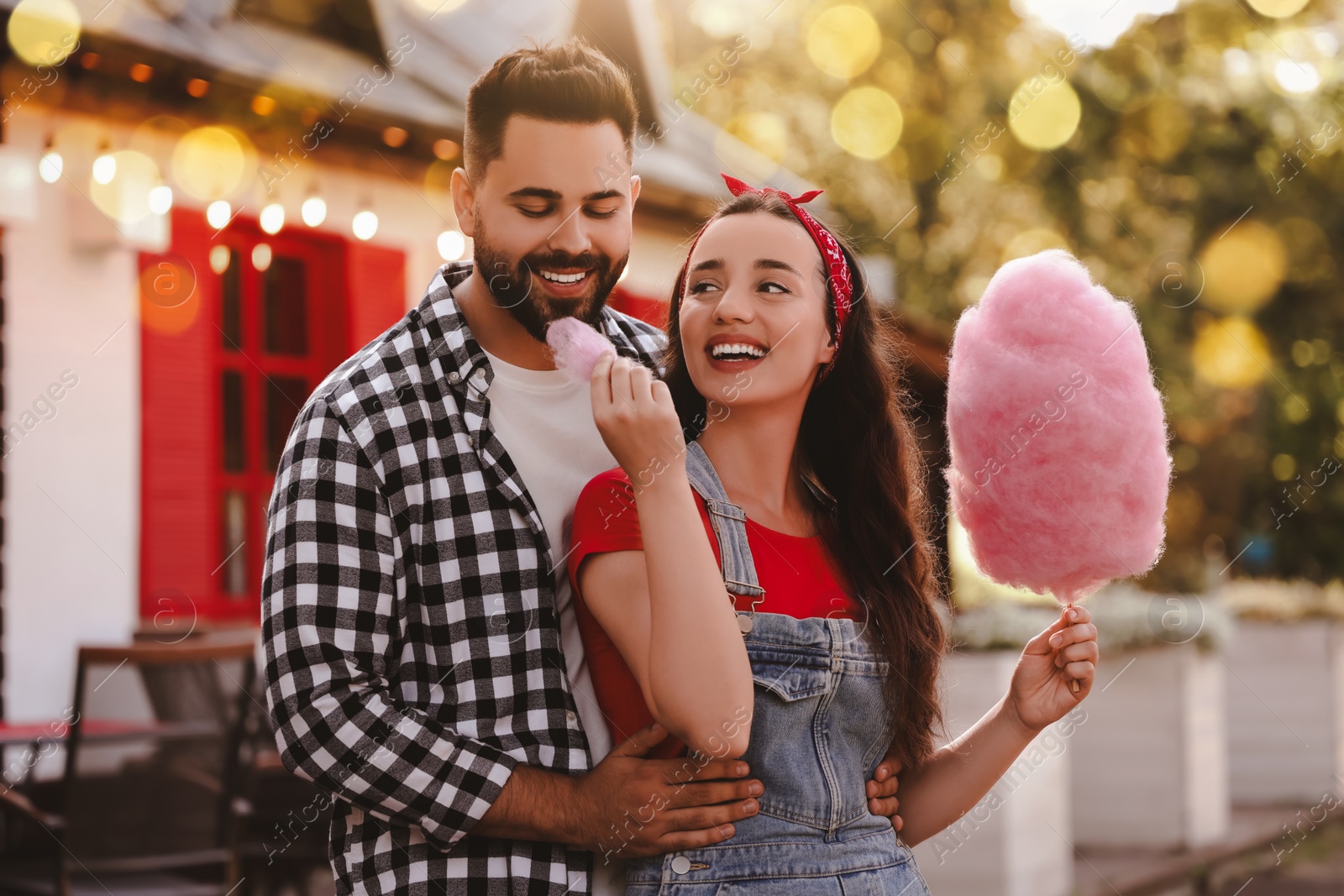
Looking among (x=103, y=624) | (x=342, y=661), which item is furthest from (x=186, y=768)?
(x=342, y=661)

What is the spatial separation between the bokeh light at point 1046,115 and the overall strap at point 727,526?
14742 millimetres

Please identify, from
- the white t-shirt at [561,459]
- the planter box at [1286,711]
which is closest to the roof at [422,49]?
the white t-shirt at [561,459]

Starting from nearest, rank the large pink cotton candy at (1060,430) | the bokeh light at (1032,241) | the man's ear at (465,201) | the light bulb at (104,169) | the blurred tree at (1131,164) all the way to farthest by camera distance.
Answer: the man's ear at (465,201)
the large pink cotton candy at (1060,430)
the light bulb at (104,169)
the blurred tree at (1131,164)
the bokeh light at (1032,241)

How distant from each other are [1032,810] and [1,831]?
4.47 m

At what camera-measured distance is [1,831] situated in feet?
14.6

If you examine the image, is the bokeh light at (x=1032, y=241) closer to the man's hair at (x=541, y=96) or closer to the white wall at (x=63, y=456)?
the white wall at (x=63, y=456)

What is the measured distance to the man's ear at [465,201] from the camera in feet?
7.26

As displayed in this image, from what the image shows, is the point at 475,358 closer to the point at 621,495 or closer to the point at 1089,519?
the point at 621,495

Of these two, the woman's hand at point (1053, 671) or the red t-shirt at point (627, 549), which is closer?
the red t-shirt at point (627, 549)

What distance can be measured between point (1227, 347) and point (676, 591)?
18.3 metres

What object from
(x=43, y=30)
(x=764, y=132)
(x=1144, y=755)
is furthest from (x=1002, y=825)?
(x=764, y=132)

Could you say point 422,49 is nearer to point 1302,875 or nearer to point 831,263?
point 831,263

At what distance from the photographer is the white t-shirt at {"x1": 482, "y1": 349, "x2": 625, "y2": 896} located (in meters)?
2.04

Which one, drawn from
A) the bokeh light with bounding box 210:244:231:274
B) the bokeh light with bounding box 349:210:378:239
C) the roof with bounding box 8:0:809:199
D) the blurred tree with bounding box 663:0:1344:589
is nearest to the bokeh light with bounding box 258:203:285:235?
the bokeh light with bounding box 210:244:231:274
